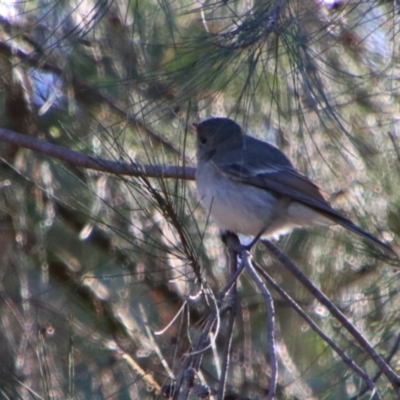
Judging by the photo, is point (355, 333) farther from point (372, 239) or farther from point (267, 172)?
point (267, 172)

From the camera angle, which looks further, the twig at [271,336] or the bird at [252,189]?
the bird at [252,189]

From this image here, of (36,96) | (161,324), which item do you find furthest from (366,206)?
(36,96)

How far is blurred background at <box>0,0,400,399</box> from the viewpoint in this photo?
2.70m

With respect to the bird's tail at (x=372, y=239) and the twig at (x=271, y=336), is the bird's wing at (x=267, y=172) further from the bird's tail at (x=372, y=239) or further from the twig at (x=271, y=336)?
the twig at (x=271, y=336)

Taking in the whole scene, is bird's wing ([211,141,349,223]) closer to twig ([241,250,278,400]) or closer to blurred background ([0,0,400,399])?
blurred background ([0,0,400,399])

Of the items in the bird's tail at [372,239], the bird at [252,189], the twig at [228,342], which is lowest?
the twig at [228,342]

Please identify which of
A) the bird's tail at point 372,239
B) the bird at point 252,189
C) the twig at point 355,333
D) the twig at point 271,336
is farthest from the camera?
the bird at point 252,189

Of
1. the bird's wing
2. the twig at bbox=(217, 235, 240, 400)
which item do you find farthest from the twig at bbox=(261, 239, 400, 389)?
the bird's wing

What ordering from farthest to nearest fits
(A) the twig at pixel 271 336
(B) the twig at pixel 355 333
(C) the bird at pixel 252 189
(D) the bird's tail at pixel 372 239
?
(C) the bird at pixel 252 189 → (D) the bird's tail at pixel 372 239 → (B) the twig at pixel 355 333 → (A) the twig at pixel 271 336

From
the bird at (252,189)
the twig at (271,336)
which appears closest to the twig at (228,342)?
the twig at (271,336)

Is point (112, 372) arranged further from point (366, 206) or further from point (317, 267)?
point (366, 206)

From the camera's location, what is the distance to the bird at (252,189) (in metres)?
3.13

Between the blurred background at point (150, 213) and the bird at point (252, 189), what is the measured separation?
0.31 feet

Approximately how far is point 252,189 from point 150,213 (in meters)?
0.43
